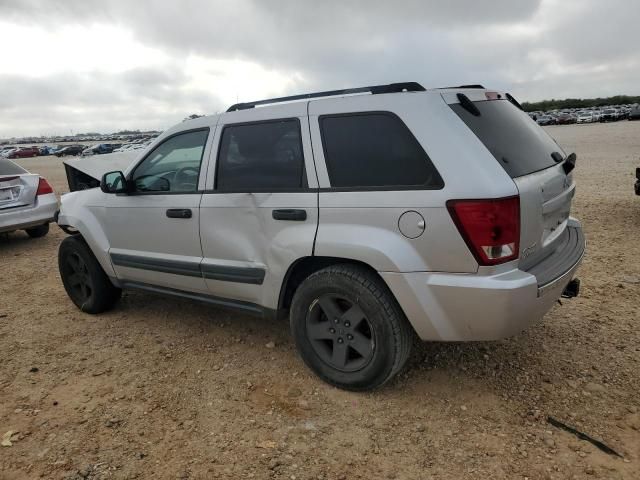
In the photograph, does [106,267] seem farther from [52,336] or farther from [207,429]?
[207,429]

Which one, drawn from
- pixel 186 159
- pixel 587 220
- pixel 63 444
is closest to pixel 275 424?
pixel 63 444

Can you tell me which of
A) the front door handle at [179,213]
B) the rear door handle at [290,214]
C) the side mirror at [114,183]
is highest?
the side mirror at [114,183]

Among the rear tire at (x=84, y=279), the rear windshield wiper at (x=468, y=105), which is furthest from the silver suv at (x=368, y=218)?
the rear tire at (x=84, y=279)

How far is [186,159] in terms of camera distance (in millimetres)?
3742

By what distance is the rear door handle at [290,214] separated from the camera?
2.99m

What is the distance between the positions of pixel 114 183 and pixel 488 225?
2.95 meters

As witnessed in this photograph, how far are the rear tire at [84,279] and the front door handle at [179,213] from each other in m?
1.27

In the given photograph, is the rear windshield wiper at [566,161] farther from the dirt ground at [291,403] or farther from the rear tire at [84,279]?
the rear tire at [84,279]

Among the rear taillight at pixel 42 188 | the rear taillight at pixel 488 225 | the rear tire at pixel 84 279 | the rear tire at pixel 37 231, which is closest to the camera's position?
the rear taillight at pixel 488 225

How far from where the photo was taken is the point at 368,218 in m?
2.74

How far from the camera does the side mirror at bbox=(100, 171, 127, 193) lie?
3892 millimetres

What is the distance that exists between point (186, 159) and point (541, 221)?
2.54m

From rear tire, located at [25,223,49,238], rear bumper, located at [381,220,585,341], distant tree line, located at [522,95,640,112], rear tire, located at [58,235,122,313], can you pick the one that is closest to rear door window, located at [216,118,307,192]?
rear bumper, located at [381,220,585,341]

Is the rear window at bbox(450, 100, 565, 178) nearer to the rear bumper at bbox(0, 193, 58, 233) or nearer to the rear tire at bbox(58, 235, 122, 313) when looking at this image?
the rear tire at bbox(58, 235, 122, 313)
